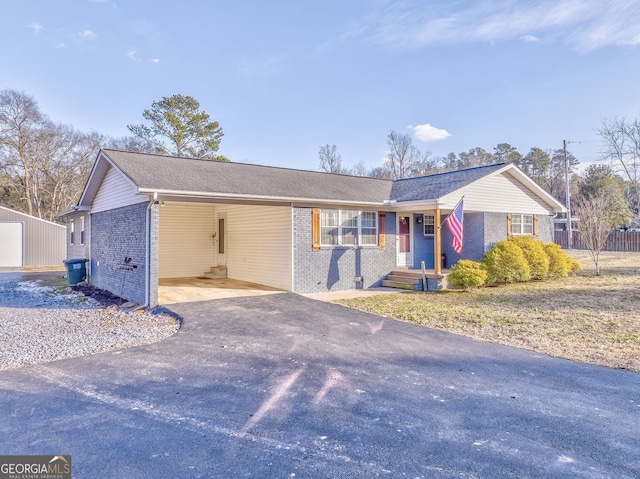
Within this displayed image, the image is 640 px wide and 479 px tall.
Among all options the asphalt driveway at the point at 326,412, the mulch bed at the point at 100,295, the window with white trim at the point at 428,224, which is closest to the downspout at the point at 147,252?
the mulch bed at the point at 100,295

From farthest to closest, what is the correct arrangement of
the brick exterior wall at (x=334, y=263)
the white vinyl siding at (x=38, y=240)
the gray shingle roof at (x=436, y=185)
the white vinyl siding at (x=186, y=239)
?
the white vinyl siding at (x=38, y=240) → the white vinyl siding at (x=186, y=239) → the gray shingle roof at (x=436, y=185) → the brick exterior wall at (x=334, y=263)

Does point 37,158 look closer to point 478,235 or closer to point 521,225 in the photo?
point 478,235

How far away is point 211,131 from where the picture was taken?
101 ft

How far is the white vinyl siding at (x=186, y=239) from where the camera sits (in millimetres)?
13922

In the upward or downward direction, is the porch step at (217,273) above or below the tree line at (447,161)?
below

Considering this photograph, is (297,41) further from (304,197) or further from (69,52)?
(69,52)

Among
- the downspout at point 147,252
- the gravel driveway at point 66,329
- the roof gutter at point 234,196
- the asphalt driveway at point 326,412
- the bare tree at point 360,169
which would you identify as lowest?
the asphalt driveway at point 326,412

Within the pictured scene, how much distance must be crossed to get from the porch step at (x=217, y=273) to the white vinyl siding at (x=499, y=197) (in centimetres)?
842

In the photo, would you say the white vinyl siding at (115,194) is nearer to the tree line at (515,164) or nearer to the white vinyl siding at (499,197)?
the white vinyl siding at (499,197)

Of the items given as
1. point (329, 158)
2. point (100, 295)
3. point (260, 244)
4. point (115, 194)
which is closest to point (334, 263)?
point (260, 244)

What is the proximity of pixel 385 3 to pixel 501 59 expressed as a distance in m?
5.34

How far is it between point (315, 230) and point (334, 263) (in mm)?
1239

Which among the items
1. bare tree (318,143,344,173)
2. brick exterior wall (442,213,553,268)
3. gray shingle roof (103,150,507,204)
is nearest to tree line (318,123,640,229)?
bare tree (318,143,344,173)

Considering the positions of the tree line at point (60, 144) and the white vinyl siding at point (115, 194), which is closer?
the white vinyl siding at point (115, 194)
